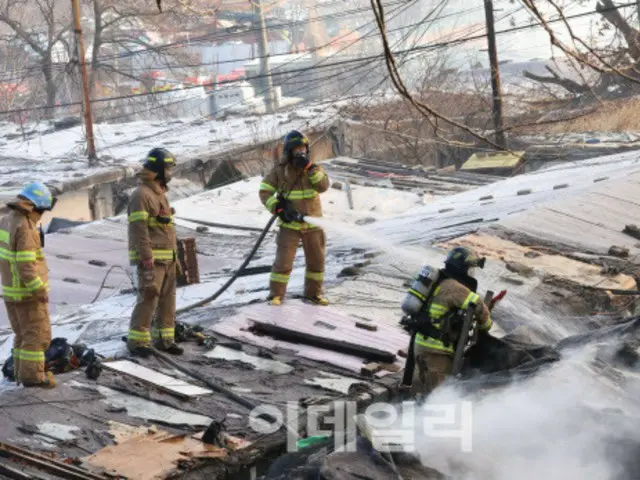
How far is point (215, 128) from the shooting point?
94.5 feet

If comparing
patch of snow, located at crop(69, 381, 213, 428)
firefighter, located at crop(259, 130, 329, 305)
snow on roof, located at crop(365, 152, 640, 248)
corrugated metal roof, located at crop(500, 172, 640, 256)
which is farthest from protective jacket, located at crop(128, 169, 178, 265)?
corrugated metal roof, located at crop(500, 172, 640, 256)

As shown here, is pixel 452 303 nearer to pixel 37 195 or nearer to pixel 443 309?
pixel 443 309

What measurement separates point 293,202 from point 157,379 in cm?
242

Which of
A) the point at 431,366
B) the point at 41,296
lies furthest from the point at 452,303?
the point at 41,296

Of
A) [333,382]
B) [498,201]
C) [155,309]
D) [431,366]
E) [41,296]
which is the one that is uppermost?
[41,296]

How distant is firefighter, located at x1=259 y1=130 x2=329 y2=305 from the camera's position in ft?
32.3

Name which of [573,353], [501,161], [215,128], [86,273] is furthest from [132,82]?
[573,353]

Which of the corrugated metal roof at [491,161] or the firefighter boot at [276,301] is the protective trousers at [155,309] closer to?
the firefighter boot at [276,301]

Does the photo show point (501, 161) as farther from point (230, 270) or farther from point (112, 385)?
point (112, 385)

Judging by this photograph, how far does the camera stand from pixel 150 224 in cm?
873

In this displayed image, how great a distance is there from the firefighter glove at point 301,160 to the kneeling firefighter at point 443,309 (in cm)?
246

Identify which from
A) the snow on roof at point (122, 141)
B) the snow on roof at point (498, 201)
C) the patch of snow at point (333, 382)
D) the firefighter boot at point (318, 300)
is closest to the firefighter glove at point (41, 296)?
the patch of snow at point (333, 382)

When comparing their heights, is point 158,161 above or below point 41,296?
above

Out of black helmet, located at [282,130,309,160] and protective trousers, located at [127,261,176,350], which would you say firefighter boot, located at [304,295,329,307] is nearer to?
black helmet, located at [282,130,309,160]
